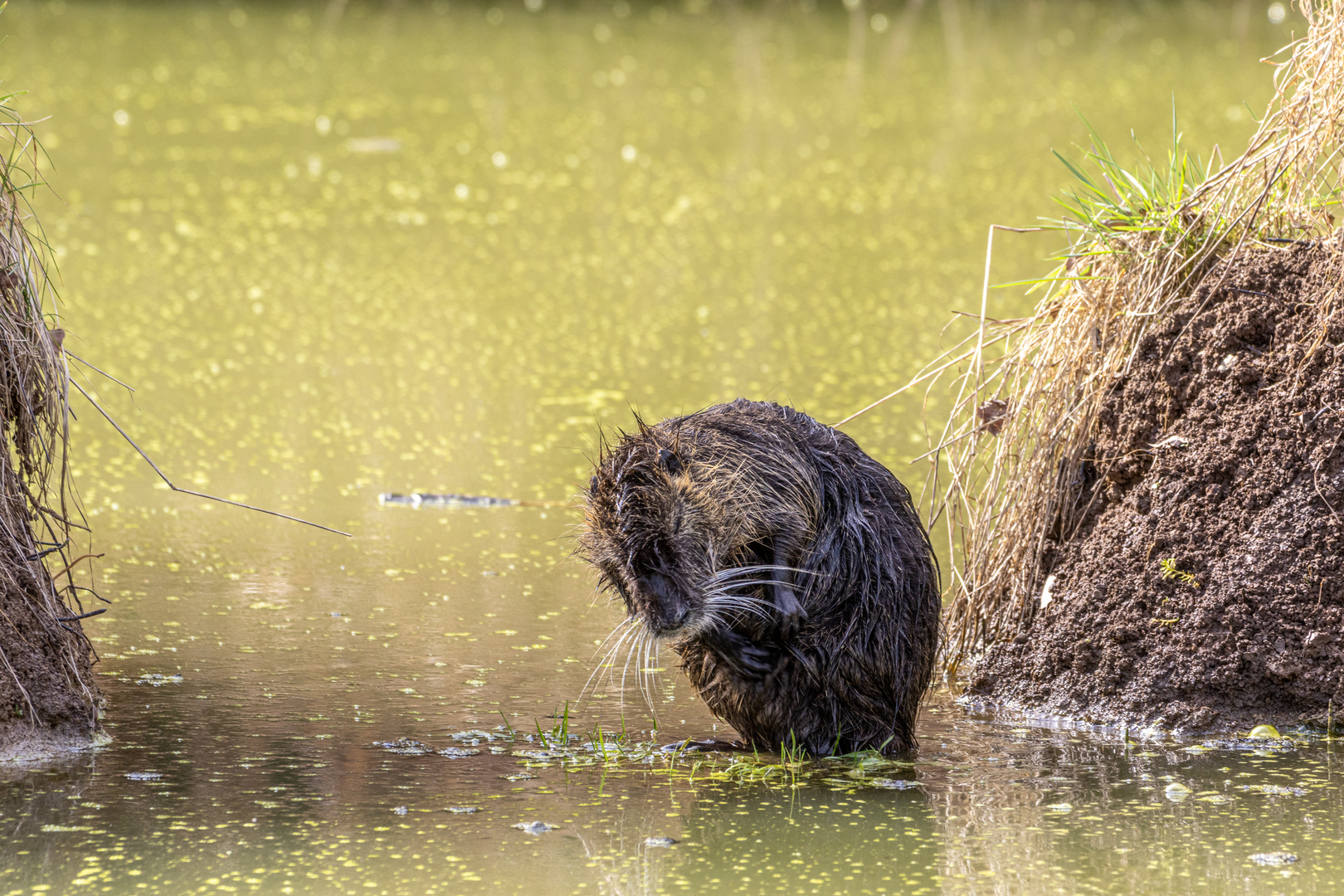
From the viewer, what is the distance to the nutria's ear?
322 cm

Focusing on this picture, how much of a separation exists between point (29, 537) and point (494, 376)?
3498 mm

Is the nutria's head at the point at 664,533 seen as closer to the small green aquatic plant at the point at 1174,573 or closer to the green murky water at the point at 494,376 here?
the green murky water at the point at 494,376

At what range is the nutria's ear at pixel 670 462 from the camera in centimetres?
322

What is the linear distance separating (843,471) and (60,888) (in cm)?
174

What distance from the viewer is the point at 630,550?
3.15m

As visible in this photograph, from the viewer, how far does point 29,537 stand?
3463mm

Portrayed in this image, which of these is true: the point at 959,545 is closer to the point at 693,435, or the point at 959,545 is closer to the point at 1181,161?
the point at 1181,161

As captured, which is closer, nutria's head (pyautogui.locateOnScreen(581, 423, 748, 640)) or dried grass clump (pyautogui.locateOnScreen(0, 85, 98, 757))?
nutria's head (pyautogui.locateOnScreen(581, 423, 748, 640))

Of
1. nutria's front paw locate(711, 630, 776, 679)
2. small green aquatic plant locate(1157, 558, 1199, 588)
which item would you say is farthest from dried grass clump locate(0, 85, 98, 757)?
small green aquatic plant locate(1157, 558, 1199, 588)

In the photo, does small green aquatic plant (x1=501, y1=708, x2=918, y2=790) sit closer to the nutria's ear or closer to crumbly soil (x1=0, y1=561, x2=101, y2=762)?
the nutria's ear

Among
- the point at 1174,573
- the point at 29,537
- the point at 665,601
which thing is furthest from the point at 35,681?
the point at 1174,573

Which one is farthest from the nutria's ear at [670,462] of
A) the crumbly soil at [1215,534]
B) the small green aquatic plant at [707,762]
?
the crumbly soil at [1215,534]

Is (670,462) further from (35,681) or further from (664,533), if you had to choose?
(35,681)

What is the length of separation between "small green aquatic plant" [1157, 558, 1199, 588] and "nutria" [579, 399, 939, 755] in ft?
2.02
